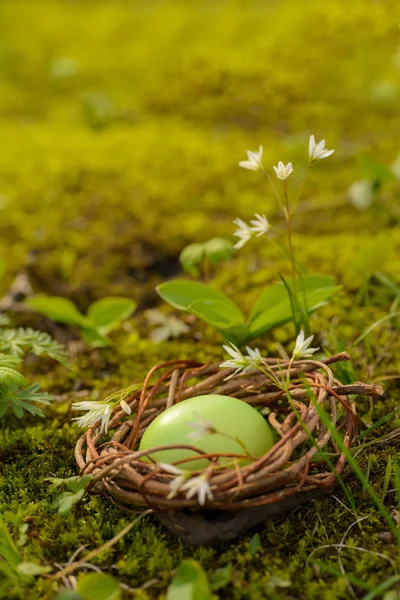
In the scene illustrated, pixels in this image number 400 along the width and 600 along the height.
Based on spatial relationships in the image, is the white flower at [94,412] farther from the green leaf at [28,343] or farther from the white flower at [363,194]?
the white flower at [363,194]

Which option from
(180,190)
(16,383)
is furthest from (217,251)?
(180,190)

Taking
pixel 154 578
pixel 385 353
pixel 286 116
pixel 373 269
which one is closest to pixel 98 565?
pixel 154 578

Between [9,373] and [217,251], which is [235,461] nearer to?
[9,373]

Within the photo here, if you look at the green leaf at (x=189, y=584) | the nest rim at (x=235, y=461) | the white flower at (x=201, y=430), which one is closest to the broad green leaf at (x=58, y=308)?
the nest rim at (x=235, y=461)

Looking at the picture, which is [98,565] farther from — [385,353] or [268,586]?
[385,353]

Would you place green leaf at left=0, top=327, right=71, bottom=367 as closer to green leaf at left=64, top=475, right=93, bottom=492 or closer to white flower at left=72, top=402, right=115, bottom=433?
white flower at left=72, top=402, right=115, bottom=433
